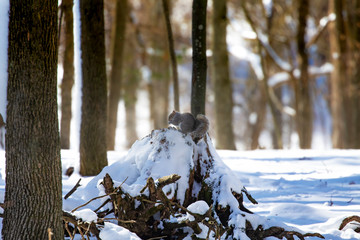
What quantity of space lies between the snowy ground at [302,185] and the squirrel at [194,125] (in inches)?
40.9

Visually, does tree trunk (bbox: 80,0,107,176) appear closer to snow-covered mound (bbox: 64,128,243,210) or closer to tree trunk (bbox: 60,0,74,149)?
snow-covered mound (bbox: 64,128,243,210)

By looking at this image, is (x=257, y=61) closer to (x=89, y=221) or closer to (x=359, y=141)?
(x=359, y=141)

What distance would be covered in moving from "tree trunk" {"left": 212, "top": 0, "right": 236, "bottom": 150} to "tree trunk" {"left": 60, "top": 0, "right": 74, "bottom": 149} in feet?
12.6

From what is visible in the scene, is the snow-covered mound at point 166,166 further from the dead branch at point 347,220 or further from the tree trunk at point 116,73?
the tree trunk at point 116,73

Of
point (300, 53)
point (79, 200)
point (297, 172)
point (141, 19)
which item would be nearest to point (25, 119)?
→ point (79, 200)

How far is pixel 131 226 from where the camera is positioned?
350cm

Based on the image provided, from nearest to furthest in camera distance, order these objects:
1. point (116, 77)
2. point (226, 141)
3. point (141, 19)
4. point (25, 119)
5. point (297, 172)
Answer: point (25, 119) → point (297, 172) → point (226, 141) → point (116, 77) → point (141, 19)

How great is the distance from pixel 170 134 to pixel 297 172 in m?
2.93

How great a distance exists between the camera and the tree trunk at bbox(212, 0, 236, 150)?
11.2 meters

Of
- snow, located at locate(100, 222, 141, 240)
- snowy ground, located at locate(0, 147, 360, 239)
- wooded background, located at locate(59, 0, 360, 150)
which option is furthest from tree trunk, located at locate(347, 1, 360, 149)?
snow, located at locate(100, 222, 141, 240)

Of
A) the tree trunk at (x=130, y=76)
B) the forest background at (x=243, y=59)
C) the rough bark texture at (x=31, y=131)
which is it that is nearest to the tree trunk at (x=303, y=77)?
the forest background at (x=243, y=59)

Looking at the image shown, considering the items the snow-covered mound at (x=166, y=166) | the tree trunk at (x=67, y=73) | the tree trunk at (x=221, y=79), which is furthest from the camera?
the tree trunk at (x=221, y=79)

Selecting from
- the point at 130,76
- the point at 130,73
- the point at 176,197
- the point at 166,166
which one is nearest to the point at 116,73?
the point at 130,73

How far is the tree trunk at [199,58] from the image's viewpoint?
5.71 metres
